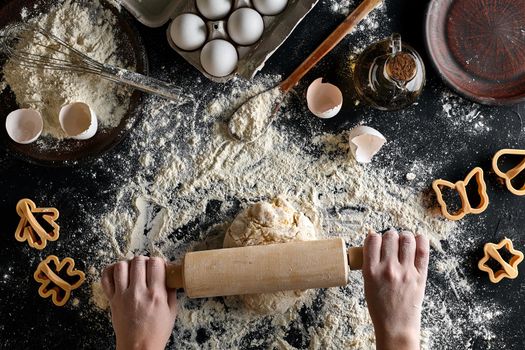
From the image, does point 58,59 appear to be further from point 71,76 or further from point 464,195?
point 464,195

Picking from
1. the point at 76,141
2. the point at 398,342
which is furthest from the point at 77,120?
the point at 398,342

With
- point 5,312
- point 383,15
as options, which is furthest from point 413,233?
point 5,312

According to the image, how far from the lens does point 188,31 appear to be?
1.29m

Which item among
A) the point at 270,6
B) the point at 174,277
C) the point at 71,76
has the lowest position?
the point at 174,277

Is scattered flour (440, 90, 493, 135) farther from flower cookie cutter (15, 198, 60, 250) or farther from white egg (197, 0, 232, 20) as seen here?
flower cookie cutter (15, 198, 60, 250)

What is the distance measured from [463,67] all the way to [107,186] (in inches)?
33.1

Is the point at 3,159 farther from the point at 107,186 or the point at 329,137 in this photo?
the point at 329,137

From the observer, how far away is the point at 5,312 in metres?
1.39

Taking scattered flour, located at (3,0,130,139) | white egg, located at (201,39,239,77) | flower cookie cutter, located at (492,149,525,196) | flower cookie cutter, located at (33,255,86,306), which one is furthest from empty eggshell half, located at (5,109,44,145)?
flower cookie cutter, located at (492,149,525,196)

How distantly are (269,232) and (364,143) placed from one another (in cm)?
29

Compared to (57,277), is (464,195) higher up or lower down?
higher up

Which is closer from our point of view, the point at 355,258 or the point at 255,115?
the point at 355,258

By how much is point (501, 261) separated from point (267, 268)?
0.54 m

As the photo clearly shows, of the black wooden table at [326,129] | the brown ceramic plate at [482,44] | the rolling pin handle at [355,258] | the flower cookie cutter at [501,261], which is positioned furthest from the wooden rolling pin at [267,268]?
the brown ceramic plate at [482,44]
